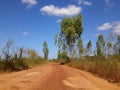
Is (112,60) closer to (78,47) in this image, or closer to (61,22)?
(78,47)

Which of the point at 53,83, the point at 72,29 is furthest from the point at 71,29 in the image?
the point at 53,83

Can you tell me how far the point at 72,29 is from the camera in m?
55.0

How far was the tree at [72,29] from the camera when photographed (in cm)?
5562

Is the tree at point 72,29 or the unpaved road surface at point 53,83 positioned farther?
the tree at point 72,29

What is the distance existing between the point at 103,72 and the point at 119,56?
2.09m

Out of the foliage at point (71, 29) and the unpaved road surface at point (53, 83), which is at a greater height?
the foliage at point (71, 29)

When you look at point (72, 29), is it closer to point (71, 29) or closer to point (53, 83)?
point (71, 29)

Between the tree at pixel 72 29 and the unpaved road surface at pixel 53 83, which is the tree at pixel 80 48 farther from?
the unpaved road surface at pixel 53 83

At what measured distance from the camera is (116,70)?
1756 cm

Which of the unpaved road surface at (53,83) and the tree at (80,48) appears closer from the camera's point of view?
the unpaved road surface at (53,83)

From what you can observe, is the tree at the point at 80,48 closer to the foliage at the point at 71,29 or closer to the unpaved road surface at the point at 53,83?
the foliage at the point at 71,29

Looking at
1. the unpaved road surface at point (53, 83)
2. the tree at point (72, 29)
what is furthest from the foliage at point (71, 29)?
the unpaved road surface at point (53, 83)

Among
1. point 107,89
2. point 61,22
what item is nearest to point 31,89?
point 107,89

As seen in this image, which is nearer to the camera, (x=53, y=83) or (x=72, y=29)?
(x=53, y=83)
